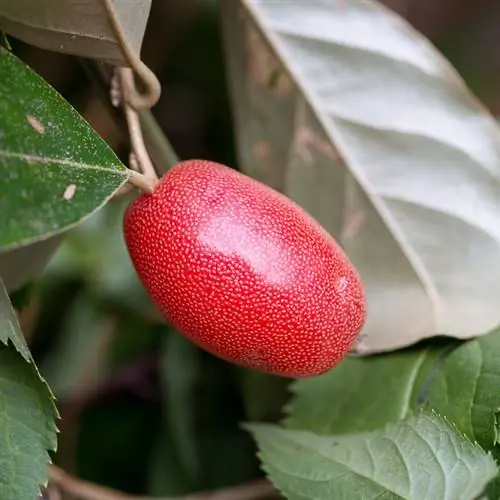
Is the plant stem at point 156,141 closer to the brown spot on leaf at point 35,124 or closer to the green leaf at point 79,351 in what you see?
the brown spot on leaf at point 35,124

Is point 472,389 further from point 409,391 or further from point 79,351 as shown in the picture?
point 79,351

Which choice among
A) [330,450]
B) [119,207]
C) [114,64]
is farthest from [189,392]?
[114,64]

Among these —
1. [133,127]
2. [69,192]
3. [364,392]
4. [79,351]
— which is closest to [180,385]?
[79,351]

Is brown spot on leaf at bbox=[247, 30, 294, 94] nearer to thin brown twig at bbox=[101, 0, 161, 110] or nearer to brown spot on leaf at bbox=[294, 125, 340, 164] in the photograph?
brown spot on leaf at bbox=[294, 125, 340, 164]

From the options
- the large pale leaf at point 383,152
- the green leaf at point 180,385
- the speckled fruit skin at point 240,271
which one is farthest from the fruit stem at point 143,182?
the green leaf at point 180,385

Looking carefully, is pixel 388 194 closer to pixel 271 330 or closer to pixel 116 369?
pixel 271 330

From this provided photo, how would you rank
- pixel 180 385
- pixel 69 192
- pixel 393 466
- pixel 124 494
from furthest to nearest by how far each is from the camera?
1. pixel 180 385
2. pixel 124 494
3. pixel 393 466
4. pixel 69 192

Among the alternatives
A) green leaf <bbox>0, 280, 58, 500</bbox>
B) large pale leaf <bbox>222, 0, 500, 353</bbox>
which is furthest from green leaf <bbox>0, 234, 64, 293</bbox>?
large pale leaf <bbox>222, 0, 500, 353</bbox>
